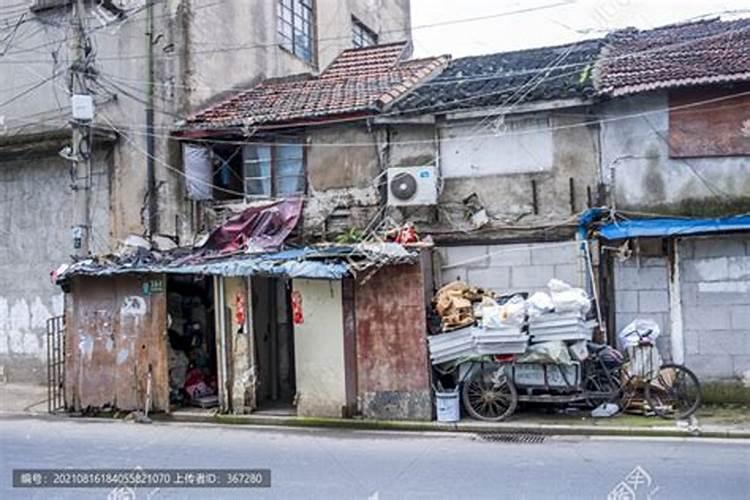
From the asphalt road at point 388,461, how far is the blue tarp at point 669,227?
3781 millimetres

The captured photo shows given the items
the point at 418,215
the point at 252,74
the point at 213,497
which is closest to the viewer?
the point at 213,497

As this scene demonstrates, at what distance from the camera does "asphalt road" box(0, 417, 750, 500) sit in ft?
24.7

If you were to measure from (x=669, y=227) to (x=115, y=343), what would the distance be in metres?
10.4

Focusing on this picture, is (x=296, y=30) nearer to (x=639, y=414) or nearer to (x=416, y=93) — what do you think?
(x=416, y=93)

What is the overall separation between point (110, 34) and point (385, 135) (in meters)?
6.69

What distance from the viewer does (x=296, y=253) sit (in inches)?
511

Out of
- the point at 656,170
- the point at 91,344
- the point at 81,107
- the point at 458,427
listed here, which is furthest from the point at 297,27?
the point at 458,427

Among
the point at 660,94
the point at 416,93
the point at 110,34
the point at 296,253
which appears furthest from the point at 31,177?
the point at 660,94

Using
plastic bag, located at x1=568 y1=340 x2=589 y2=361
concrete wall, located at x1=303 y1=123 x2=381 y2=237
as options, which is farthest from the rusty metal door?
plastic bag, located at x1=568 y1=340 x2=589 y2=361

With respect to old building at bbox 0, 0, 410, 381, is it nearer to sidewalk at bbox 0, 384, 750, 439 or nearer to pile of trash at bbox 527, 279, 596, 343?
sidewalk at bbox 0, 384, 750, 439

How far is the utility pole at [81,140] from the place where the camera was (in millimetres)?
13617

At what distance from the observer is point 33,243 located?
54.6ft

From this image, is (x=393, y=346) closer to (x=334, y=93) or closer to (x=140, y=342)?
(x=140, y=342)

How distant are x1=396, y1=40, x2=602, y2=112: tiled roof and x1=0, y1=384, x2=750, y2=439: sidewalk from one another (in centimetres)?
568
